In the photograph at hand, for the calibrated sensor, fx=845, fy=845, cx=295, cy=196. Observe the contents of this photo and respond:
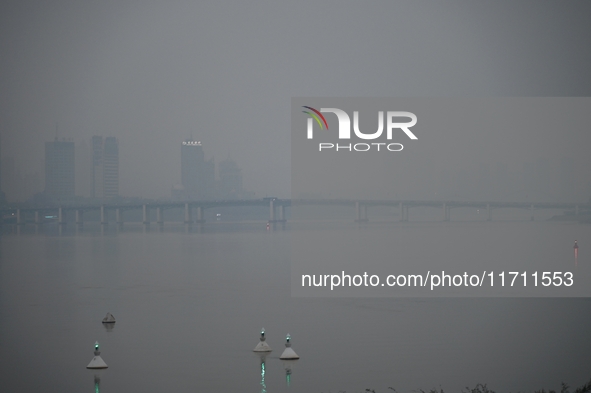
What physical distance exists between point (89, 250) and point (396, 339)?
61.7 meters

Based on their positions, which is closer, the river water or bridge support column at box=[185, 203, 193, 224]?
the river water

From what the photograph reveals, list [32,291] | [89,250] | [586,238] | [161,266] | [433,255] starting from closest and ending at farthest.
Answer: [32,291] < [161,266] < [433,255] < [89,250] < [586,238]

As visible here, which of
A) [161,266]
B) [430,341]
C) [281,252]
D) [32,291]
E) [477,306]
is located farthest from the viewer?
[281,252]

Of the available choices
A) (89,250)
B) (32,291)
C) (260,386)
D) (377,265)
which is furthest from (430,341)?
(89,250)

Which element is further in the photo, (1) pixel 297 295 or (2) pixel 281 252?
(2) pixel 281 252

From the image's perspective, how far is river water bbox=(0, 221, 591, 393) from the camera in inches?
785

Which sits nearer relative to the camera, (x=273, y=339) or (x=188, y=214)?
(x=273, y=339)

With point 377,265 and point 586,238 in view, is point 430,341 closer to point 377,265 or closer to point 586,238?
point 377,265

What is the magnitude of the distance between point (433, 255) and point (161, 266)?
905 inches

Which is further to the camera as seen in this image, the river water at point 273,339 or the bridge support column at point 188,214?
the bridge support column at point 188,214

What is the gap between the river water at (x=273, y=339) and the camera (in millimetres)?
19938

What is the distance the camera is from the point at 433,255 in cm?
6881

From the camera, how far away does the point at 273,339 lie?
2572 centimetres

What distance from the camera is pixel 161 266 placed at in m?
58.4
